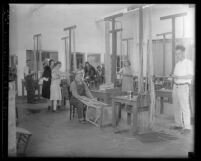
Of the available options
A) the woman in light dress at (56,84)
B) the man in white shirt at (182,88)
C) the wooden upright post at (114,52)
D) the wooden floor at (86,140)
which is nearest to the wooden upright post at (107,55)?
the wooden upright post at (114,52)

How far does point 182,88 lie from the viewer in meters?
4.31

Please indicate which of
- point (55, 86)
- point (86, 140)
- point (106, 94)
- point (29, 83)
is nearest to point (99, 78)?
point (106, 94)

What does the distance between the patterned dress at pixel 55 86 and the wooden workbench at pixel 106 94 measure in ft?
2.34

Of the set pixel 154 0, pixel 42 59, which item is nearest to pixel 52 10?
pixel 42 59

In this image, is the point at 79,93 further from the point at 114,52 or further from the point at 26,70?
the point at 26,70

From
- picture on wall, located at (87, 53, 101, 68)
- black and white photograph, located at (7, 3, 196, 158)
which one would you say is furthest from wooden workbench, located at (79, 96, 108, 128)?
picture on wall, located at (87, 53, 101, 68)

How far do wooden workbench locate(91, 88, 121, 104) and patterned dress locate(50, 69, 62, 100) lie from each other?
71 centimetres

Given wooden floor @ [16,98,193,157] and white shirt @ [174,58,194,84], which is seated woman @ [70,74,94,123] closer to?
wooden floor @ [16,98,193,157]

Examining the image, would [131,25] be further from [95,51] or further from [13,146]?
[13,146]

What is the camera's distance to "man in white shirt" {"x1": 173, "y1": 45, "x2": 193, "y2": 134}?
417 cm

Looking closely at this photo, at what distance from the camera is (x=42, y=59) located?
3.93 metres

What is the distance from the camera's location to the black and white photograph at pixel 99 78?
3.52m

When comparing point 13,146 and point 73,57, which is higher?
point 73,57
